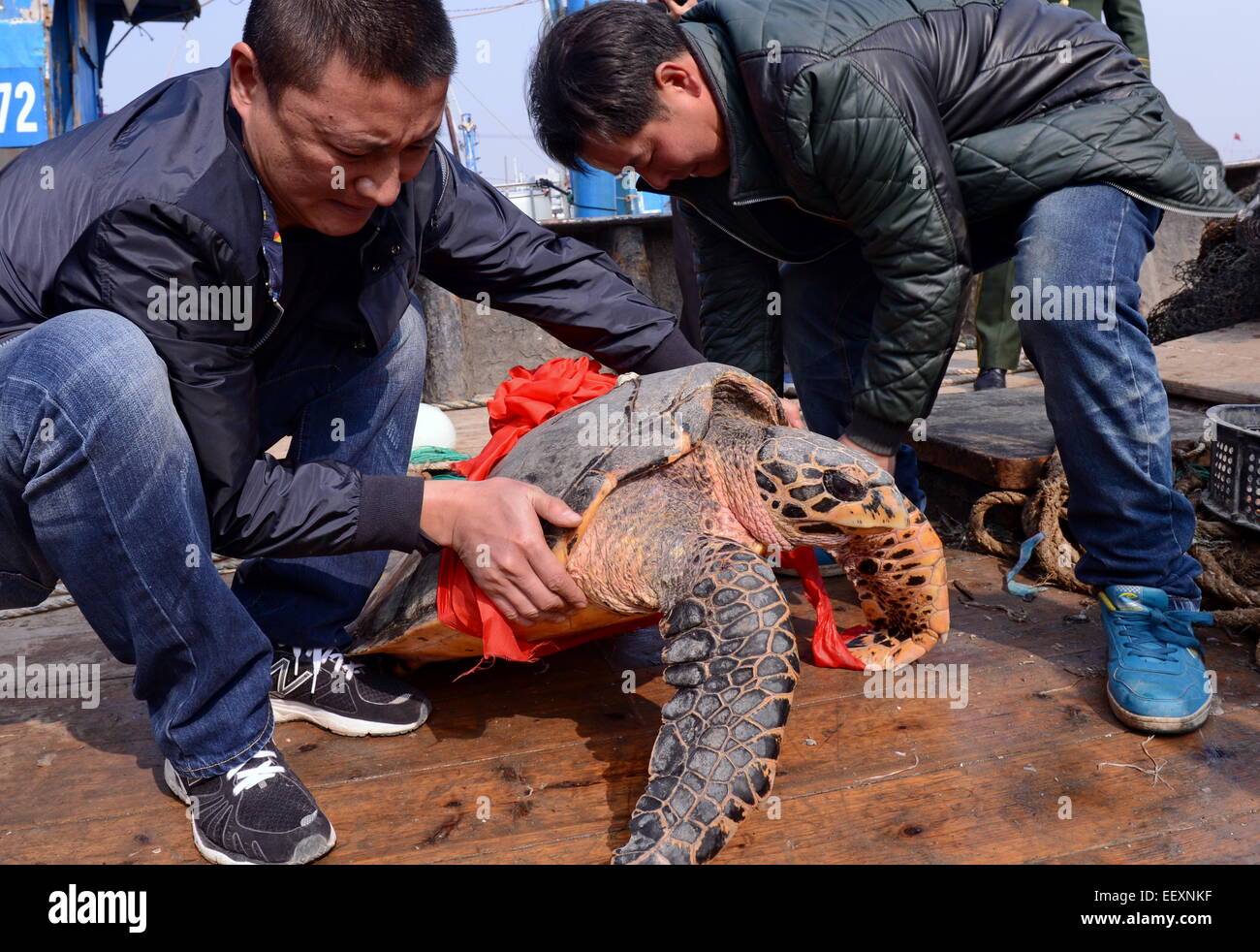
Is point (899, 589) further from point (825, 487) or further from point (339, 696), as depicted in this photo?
point (339, 696)

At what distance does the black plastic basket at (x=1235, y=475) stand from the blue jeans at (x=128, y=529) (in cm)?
252

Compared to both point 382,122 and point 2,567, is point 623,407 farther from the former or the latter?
point 2,567

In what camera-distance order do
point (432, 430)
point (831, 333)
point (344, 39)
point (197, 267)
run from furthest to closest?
point (432, 430), point (831, 333), point (197, 267), point (344, 39)

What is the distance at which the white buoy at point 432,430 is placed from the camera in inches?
173

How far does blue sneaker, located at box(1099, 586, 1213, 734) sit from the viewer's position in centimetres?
189

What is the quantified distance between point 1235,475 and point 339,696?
96.6 inches

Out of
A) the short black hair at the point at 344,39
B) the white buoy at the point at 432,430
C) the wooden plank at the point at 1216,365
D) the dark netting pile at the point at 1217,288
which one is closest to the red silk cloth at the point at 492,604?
the short black hair at the point at 344,39

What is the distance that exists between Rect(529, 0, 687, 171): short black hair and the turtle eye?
92 centimetres

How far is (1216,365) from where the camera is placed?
13.4 ft

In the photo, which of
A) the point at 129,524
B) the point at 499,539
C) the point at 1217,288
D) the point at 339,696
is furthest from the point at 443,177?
the point at 1217,288

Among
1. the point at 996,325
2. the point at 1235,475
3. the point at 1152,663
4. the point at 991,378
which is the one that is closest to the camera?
the point at 1152,663

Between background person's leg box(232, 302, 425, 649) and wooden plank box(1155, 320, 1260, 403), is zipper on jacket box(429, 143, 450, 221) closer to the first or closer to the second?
background person's leg box(232, 302, 425, 649)

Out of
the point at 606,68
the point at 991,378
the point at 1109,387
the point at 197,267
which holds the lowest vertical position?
the point at 991,378

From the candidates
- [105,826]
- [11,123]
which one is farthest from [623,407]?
[11,123]
